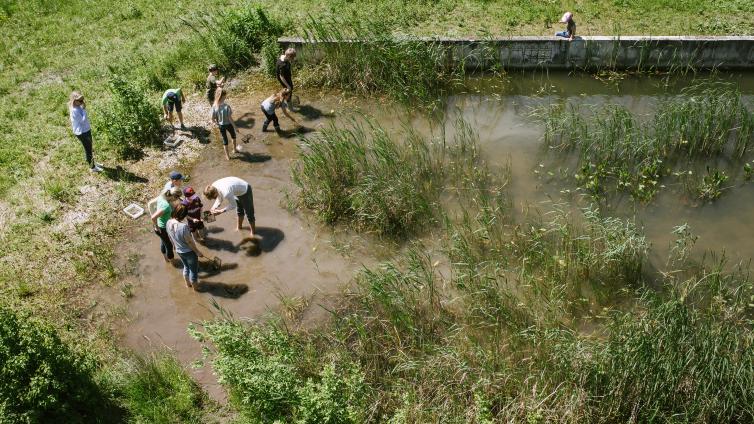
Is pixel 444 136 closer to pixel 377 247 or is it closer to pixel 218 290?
pixel 377 247

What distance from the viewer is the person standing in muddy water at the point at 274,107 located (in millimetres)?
12672

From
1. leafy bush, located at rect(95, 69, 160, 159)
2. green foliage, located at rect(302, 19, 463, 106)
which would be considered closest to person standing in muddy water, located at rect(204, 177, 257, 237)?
leafy bush, located at rect(95, 69, 160, 159)

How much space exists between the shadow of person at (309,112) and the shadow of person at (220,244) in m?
4.00

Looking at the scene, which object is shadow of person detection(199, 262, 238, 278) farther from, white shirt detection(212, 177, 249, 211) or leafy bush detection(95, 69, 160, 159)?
leafy bush detection(95, 69, 160, 159)

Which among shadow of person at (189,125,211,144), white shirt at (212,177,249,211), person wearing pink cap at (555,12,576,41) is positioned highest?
person wearing pink cap at (555,12,576,41)

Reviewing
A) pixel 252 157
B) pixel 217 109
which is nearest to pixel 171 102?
pixel 217 109

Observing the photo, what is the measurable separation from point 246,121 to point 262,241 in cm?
401

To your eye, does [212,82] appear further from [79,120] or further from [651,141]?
[651,141]

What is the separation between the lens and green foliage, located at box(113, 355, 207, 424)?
7.89 meters

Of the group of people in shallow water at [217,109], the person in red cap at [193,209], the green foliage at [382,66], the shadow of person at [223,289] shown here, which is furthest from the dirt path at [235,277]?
the green foliage at [382,66]

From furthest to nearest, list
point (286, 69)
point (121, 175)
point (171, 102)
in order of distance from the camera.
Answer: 1. point (286, 69)
2. point (171, 102)
3. point (121, 175)

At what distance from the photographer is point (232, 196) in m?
10.0

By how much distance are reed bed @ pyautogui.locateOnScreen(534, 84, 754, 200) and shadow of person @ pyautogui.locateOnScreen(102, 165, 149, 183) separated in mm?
8141

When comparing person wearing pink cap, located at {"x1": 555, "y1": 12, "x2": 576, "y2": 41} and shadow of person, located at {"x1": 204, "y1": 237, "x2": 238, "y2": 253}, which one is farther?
person wearing pink cap, located at {"x1": 555, "y1": 12, "x2": 576, "y2": 41}
